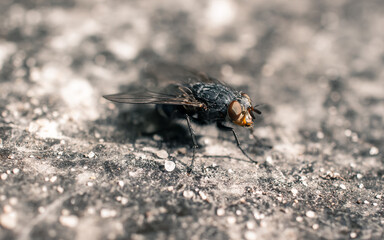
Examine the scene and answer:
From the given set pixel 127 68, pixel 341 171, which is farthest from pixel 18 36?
pixel 341 171

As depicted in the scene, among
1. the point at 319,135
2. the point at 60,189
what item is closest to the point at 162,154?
the point at 60,189

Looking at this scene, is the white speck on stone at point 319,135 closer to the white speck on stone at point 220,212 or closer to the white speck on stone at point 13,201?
the white speck on stone at point 220,212

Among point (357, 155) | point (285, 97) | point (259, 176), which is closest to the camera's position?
point (259, 176)

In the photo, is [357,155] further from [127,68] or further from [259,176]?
[127,68]

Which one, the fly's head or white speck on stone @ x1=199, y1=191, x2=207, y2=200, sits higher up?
the fly's head

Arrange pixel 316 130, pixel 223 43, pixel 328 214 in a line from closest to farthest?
pixel 328 214, pixel 316 130, pixel 223 43

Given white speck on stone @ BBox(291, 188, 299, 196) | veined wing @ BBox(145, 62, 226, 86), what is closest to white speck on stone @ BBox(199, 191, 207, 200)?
white speck on stone @ BBox(291, 188, 299, 196)

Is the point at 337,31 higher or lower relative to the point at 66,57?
higher

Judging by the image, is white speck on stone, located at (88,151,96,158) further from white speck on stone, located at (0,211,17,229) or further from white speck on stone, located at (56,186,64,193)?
white speck on stone, located at (0,211,17,229)
